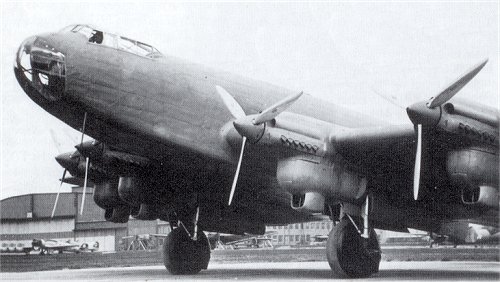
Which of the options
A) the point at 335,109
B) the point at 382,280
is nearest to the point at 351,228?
the point at 382,280

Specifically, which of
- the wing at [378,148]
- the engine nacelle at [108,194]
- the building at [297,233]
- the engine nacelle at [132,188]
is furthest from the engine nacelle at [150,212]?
the building at [297,233]

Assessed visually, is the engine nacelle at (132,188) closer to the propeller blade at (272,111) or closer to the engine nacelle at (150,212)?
the engine nacelle at (150,212)

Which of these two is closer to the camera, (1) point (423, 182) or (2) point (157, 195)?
(1) point (423, 182)

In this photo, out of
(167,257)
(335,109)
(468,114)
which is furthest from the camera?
(167,257)

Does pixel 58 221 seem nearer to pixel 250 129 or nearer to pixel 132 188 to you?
pixel 132 188

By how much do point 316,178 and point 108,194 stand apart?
748cm

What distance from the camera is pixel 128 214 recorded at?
62.3 ft

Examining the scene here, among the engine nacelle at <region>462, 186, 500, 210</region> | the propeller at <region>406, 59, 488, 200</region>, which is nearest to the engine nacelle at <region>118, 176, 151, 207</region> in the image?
the propeller at <region>406, 59, 488, 200</region>

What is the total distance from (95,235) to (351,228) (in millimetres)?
39901

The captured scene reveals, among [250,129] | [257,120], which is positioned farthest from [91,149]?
[257,120]

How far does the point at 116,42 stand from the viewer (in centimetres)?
1373

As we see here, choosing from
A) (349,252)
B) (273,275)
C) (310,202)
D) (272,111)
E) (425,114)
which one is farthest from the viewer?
(273,275)

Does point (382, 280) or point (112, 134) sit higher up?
point (112, 134)

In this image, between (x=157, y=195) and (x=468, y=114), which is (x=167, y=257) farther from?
(x=468, y=114)
